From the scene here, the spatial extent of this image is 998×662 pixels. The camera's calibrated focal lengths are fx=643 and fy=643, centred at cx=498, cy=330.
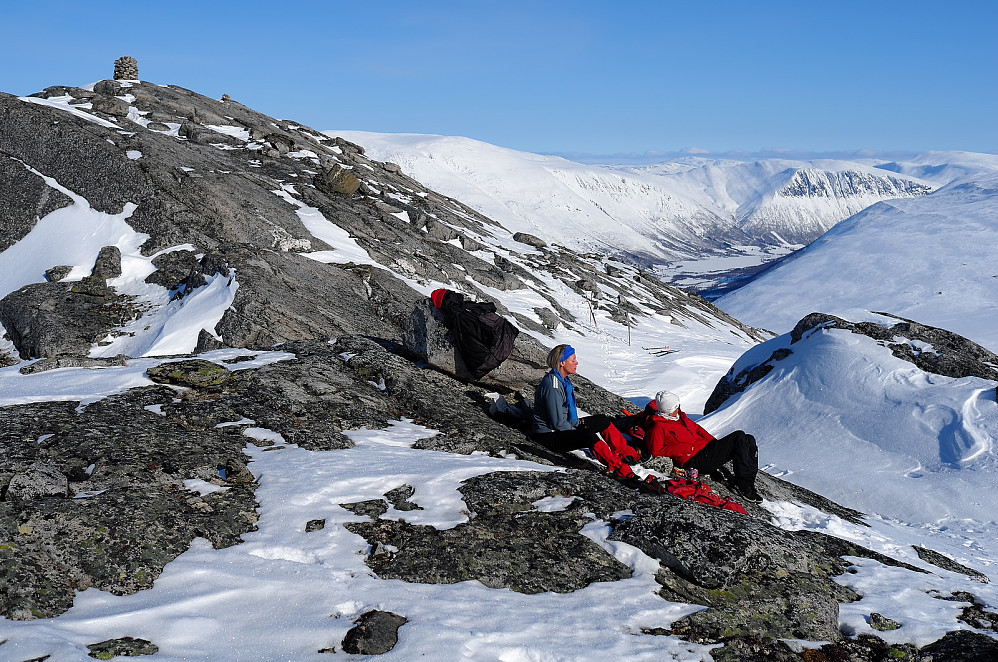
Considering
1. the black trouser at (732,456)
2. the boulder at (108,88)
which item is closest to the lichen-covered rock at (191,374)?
the black trouser at (732,456)

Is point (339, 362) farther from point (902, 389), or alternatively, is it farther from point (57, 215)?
point (57, 215)

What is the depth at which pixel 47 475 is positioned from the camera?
6918 millimetres

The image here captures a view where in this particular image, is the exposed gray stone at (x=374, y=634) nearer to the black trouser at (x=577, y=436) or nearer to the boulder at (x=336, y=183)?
the black trouser at (x=577, y=436)

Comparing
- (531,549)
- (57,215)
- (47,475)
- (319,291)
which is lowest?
(531,549)

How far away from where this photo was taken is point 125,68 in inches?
2037

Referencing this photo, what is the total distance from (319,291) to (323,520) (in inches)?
636

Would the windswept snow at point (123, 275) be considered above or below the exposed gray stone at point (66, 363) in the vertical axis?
above

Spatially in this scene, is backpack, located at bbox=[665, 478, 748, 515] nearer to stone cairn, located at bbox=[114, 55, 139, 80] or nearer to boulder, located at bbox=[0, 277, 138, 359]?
boulder, located at bbox=[0, 277, 138, 359]

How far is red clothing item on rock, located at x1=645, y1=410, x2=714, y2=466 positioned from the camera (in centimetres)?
1002

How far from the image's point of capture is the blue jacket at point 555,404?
10484 mm

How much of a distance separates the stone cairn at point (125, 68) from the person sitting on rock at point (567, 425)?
5532cm

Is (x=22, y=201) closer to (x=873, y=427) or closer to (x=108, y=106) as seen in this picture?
(x=108, y=106)

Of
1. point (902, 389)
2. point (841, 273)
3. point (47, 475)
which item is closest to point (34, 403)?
point (47, 475)

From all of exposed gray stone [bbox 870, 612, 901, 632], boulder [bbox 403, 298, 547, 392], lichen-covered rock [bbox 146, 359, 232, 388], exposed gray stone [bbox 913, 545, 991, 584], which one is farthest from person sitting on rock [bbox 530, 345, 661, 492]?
lichen-covered rock [bbox 146, 359, 232, 388]
